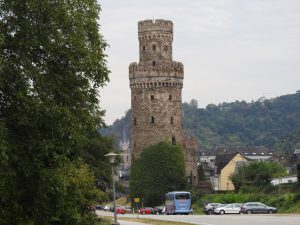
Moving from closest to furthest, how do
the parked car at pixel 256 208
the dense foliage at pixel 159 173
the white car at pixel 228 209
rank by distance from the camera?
1. the parked car at pixel 256 208
2. the white car at pixel 228 209
3. the dense foliage at pixel 159 173

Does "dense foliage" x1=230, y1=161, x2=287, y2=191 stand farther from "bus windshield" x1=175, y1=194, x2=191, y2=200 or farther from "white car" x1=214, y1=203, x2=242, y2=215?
"white car" x1=214, y1=203, x2=242, y2=215

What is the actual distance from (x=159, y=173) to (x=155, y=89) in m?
11.9

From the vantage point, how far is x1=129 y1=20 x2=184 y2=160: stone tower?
10406 cm

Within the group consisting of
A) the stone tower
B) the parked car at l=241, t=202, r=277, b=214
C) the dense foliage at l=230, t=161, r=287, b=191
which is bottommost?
the parked car at l=241, t=202, r=277, b=214

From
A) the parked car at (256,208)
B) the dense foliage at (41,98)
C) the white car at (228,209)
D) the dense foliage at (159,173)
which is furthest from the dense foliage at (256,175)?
the dense foliage at (41,98)

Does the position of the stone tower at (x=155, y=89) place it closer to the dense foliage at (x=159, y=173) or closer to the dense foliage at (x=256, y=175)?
the dense foliage at (x=159, y=173)

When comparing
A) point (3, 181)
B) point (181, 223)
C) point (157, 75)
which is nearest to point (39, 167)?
point (3, 181)

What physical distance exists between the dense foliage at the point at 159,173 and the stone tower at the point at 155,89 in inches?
60.0

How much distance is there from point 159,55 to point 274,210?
1623 inches

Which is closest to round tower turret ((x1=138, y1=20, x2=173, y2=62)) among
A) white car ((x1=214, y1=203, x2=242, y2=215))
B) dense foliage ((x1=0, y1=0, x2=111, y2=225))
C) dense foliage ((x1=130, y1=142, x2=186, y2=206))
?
dense foliage ((x1=130, y1=142, x2=186, y2=206))

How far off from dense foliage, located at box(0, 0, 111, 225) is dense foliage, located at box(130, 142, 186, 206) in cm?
7216

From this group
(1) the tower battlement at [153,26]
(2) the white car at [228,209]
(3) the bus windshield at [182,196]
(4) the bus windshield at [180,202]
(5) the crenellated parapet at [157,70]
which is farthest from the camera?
(1) the tower battlement at [153,26]

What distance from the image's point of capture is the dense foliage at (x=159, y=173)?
101750 millimetres

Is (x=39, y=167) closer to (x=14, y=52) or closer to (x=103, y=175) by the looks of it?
(x=14, y=52)
